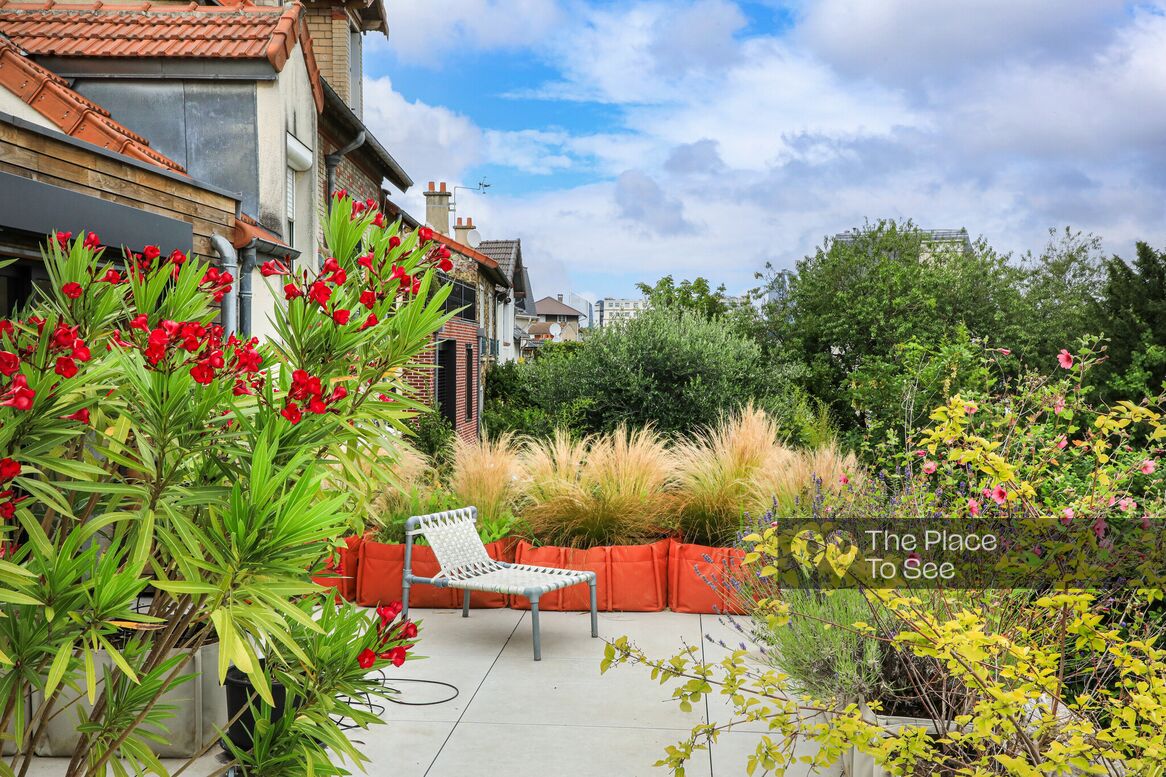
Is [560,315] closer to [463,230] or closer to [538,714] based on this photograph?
[463,230]

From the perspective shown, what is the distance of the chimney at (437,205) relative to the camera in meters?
28.3

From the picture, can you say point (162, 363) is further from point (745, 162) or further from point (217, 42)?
point (745, 162)

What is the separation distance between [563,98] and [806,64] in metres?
10.6

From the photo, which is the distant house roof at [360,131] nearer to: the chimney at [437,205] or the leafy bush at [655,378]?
the leafy bush at [655,378]

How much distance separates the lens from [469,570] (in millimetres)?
6723

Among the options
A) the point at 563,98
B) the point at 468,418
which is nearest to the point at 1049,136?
A: the point at 563,98

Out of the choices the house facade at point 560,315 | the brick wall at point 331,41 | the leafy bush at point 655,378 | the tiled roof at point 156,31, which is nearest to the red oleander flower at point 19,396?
the tiled roof at point 156,31

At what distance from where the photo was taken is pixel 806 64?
912 cm

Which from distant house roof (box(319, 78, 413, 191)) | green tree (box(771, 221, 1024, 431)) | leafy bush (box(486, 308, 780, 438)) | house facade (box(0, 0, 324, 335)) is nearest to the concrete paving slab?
house facade (box(0, 0, 324, 335))

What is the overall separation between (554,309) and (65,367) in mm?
89459

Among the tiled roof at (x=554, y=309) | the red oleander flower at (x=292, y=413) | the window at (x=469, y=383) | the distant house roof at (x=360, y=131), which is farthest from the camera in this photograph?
the tiled roof at (x=554, y=309)

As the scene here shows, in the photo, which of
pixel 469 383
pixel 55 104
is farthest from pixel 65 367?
pixel 469 383

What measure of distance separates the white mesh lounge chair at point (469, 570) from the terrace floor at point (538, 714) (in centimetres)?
28

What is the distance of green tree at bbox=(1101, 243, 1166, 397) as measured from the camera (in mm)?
13906
